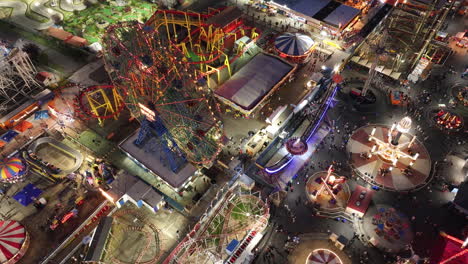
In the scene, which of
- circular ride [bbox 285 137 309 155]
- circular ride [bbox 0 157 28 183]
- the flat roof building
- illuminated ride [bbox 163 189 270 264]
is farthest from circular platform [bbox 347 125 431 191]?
circular ride [bbox 0 157 28 183]

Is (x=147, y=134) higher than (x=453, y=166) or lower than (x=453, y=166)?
higher

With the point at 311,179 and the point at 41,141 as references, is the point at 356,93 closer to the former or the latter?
the point at 311,179

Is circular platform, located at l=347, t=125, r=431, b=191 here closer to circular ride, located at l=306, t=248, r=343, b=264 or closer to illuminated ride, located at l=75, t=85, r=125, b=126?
circular ride, located at l=306, t=248, r=343, b=264

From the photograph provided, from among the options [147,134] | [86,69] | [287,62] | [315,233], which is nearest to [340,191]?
[315,233]

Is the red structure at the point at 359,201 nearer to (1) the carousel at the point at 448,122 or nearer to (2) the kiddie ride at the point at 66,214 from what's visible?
(1) the carousel at the point at 448,122

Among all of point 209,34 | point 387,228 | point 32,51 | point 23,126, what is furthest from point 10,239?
point 387,228

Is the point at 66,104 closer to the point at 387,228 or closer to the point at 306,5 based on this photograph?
the point at 306,5
